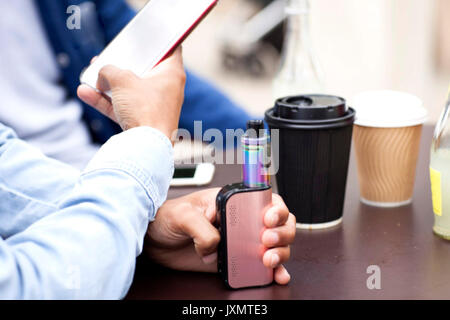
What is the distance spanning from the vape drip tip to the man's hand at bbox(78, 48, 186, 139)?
0.30ft

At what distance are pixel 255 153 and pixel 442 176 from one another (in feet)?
0.82

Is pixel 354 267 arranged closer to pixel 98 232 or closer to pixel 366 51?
pixel 98 232

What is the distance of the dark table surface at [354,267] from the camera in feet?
2.00

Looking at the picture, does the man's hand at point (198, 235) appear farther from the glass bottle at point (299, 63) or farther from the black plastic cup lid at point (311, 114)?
the glass bottle at point (299, 63)

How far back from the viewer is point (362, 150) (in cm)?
85

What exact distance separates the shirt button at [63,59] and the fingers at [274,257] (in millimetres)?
709

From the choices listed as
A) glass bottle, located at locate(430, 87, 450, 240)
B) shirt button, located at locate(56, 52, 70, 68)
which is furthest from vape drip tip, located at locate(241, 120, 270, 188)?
shirt button, located at locate(56, 52, 70, 68)

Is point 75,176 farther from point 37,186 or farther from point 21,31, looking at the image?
point 21,31

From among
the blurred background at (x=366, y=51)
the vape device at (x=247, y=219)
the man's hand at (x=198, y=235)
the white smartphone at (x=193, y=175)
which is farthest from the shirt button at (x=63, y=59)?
the blurred background at (x=366, y=51)

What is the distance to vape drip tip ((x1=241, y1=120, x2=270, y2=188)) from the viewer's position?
1.98 feet

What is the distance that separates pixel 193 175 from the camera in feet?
3.22

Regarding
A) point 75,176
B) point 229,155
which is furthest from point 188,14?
point 229,155

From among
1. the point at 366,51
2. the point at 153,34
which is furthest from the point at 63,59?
the point at 366,51

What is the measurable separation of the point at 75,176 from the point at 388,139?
424mm
